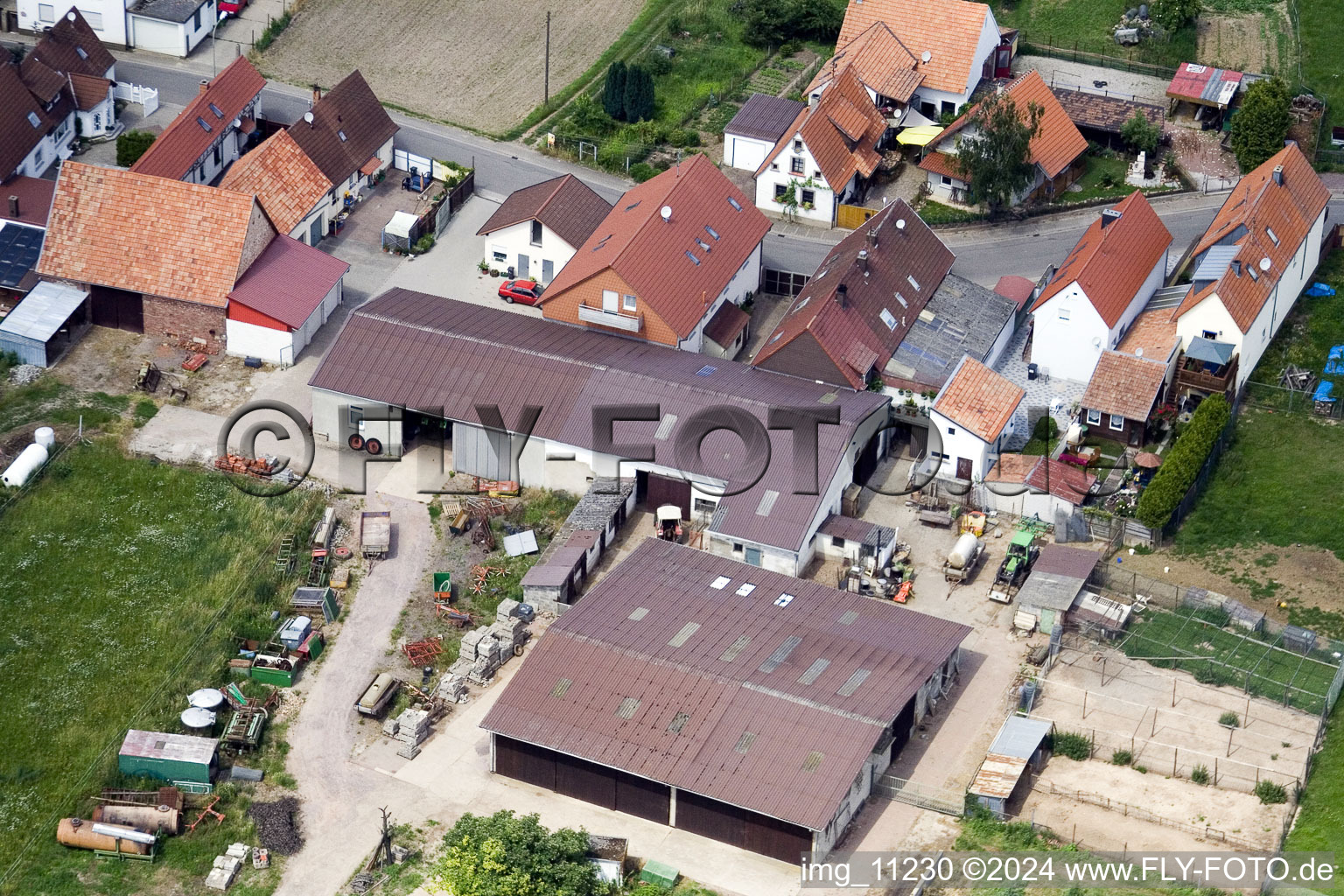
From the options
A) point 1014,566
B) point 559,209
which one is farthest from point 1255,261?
point 559,209

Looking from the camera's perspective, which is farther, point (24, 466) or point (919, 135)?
point (919, 135)

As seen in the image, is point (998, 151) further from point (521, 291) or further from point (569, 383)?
point (569, 383)

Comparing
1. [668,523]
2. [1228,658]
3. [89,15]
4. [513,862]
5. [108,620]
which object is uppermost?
[89,15]

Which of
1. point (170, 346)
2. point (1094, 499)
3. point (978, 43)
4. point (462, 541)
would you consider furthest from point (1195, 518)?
point (170, 346)

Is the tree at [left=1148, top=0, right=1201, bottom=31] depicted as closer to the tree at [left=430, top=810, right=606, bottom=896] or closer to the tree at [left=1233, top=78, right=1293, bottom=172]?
the tree at [left=1233, top=78, right=1293, bottom=172]

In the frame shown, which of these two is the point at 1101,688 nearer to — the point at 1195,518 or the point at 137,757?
the point at 1195,518

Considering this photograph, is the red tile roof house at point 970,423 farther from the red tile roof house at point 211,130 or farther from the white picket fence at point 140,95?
the white picket fence at point 140,95
